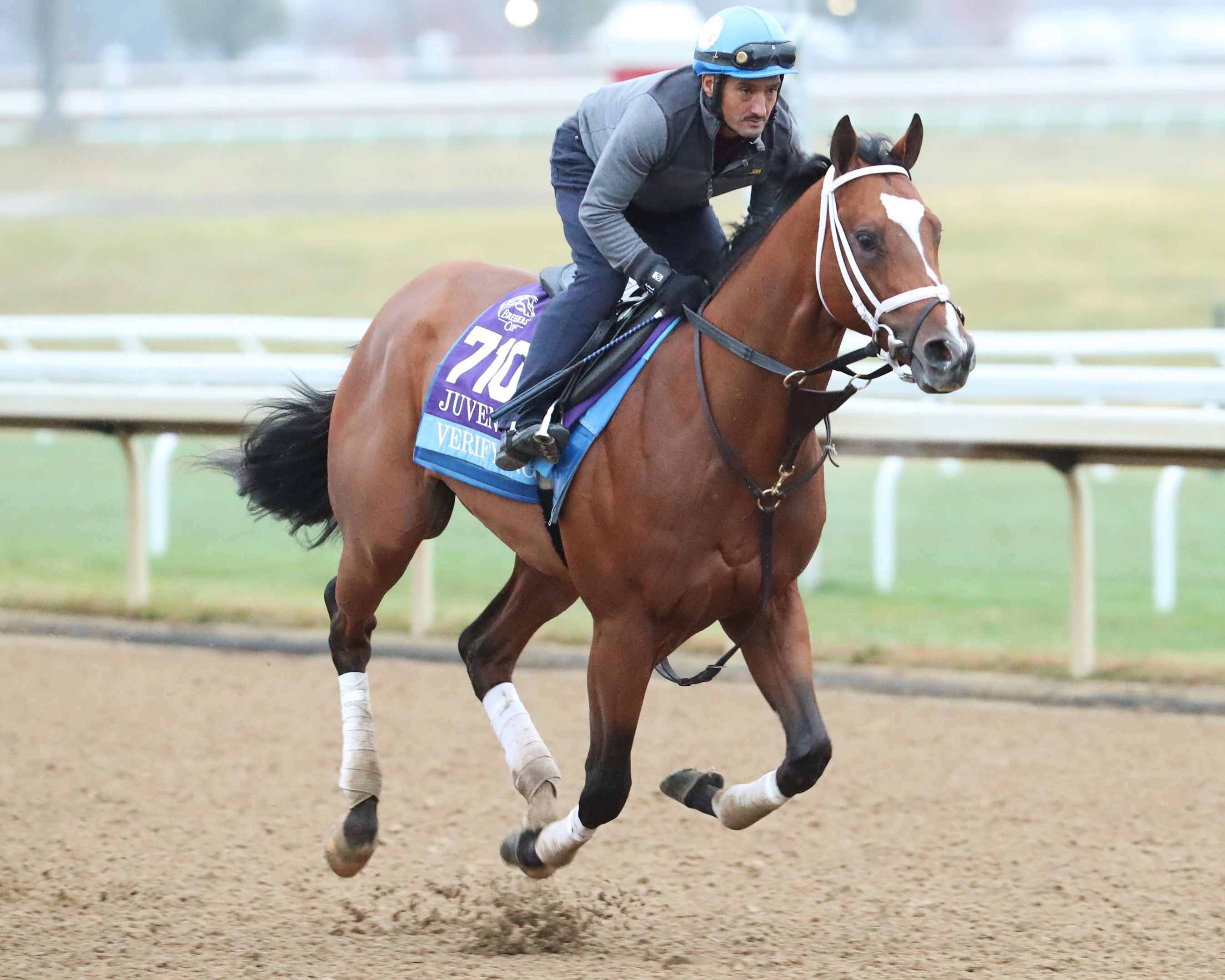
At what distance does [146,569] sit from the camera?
8.48 meters

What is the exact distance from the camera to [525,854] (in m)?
4.55

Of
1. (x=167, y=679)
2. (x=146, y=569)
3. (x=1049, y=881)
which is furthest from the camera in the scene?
(x=146, y=569)

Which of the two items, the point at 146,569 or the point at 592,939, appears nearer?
the point at 592,939

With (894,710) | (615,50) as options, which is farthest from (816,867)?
(615,50)

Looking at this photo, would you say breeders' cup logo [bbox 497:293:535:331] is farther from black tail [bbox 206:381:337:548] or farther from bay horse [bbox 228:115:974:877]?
black tail [bbox 206:381:337:548]

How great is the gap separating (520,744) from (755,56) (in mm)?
2107

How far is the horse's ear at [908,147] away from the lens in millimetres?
3824

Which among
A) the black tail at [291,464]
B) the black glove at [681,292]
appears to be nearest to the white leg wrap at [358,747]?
the black tail at [291,464]

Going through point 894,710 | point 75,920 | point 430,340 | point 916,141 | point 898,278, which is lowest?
point 894,710

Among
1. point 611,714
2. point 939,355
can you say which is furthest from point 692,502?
point 939,355

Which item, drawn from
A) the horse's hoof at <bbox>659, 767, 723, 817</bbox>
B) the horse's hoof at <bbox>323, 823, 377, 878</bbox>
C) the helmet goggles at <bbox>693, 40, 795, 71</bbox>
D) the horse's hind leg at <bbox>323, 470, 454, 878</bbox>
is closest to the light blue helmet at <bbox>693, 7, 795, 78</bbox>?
the helmet goggles at <bbox>693, 40, 795, 71</bbox>

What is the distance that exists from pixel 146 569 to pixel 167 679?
4.08 ft

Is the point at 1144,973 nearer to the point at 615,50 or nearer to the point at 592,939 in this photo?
the point at 592,939

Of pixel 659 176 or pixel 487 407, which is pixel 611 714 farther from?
pixel 659 176
